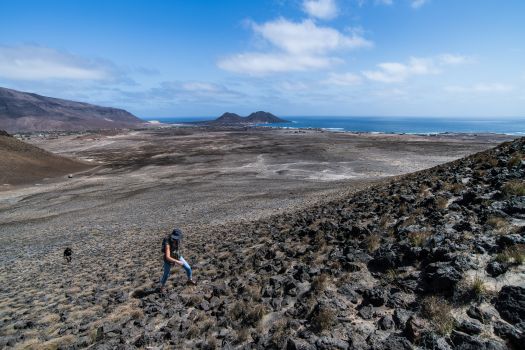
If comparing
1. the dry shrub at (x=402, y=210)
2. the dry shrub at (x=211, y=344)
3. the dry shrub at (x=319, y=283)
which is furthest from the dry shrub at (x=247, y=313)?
the dry shrub at (x=402, y=210)

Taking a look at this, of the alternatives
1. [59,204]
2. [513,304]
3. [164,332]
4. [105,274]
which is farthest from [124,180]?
[513,304]

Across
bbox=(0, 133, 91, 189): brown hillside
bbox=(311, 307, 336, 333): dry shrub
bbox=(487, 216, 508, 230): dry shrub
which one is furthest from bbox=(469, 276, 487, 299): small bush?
bbox=(0, 133, 91, 189): brown hillside

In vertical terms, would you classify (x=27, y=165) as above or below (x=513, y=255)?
below

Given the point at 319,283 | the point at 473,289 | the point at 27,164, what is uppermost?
the point at 473,289

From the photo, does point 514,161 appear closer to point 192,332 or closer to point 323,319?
point 323,319

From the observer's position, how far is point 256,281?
9445 millimetres

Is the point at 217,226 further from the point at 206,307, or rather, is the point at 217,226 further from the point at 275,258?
the point at 206,307

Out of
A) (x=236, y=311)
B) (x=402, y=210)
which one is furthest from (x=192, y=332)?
(x=402, y=210)

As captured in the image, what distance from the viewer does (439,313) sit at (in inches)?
231

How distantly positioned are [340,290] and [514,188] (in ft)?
23.7

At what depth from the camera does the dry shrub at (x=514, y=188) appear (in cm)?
1018

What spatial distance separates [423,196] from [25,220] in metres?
27.1

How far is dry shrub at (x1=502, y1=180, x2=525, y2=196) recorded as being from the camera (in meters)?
10.2

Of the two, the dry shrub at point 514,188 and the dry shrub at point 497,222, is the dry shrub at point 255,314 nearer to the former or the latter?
the dry shrub at point 497,222
